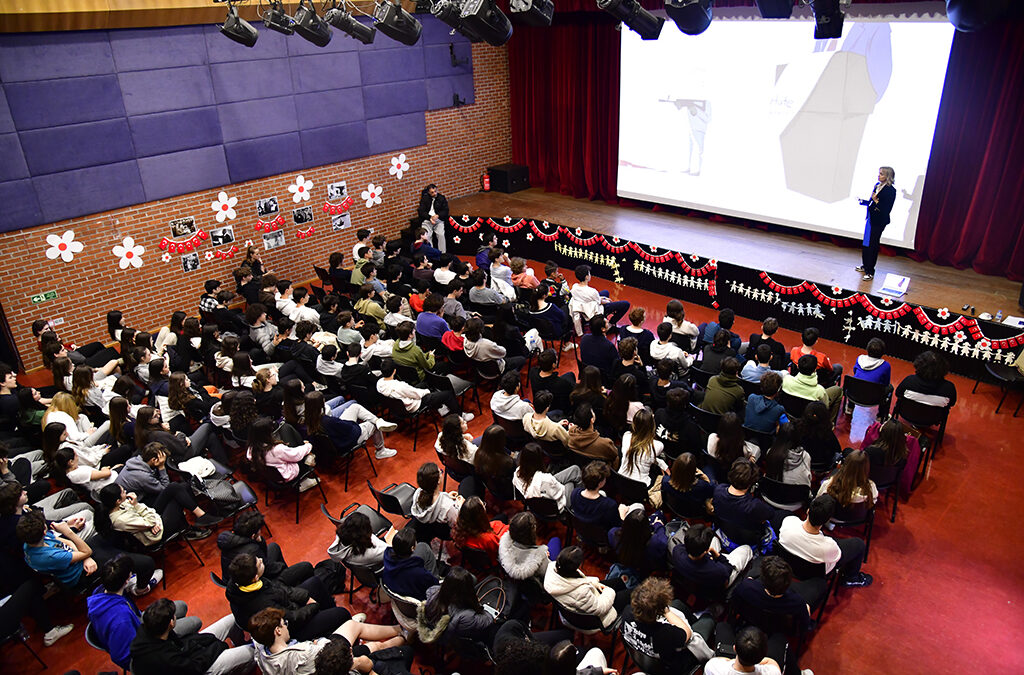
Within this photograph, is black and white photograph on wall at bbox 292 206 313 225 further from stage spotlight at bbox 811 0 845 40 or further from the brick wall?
stage spotlight at bbox 811 0 845 40

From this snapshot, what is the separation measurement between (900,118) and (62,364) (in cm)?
991

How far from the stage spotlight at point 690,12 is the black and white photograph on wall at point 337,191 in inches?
259

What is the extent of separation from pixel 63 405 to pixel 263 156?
213 inches

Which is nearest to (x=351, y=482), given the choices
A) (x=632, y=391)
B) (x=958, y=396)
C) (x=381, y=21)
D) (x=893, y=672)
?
(x=632, y=391)

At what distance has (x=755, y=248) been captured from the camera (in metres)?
9.77

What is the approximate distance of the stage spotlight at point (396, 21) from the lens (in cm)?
757

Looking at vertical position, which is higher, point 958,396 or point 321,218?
point 321,218

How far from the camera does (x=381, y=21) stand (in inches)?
302

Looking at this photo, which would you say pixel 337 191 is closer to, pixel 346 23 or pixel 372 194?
pixel 372 194

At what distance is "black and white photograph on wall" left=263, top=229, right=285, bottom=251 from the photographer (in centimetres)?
1055

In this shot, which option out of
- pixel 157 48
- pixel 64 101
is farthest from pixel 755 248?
pixel 64 101

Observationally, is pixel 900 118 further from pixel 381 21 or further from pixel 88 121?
pixel 88 121

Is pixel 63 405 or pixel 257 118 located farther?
pixel 257 118

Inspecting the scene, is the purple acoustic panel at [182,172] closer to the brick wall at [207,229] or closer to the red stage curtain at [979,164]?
the brick wall at [207,229]
